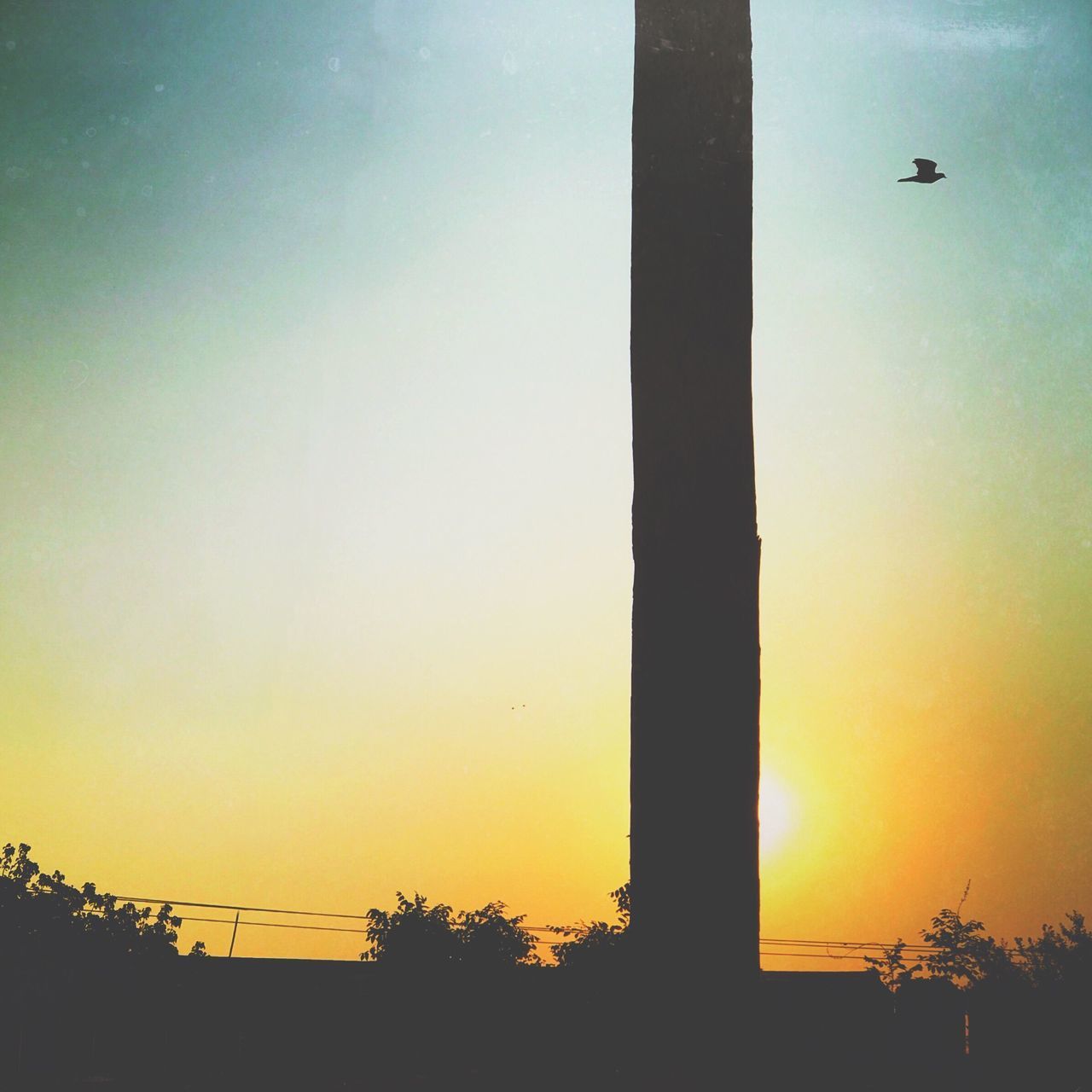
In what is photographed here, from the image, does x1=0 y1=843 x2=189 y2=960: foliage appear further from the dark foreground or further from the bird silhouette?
the bird silhouette

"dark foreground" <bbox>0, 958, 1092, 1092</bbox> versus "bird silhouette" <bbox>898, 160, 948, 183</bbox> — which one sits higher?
"bird silhouette" <bbox>898, 160, 948, 183</bbox>

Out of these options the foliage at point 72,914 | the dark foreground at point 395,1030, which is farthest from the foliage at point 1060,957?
the foliage at point 72,914

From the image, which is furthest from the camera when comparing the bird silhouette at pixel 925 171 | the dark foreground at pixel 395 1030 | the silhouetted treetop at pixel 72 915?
the silhouetted treetop at pixel 72 915

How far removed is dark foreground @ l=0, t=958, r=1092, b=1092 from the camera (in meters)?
25.5

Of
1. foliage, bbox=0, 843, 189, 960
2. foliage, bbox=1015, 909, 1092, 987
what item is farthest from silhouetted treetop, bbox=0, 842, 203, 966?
foliage, bbox=1015, 909, 1092, 987

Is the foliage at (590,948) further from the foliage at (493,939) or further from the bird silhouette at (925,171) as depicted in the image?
the bird silhouette at (925,171)

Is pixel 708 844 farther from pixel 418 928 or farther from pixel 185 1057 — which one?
pixel 418 928

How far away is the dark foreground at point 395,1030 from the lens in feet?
83.8

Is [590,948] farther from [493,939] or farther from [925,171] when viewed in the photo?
[925,171]

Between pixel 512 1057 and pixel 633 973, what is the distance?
85.8ft

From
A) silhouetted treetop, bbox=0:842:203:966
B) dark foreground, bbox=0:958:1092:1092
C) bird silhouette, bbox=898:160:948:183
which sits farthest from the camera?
silhouetted treetop, bbox=0:842:203:966

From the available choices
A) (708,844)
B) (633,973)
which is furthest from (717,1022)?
(708,844)

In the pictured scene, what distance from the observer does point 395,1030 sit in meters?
28.9

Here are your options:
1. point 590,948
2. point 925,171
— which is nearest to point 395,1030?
point 590,948
